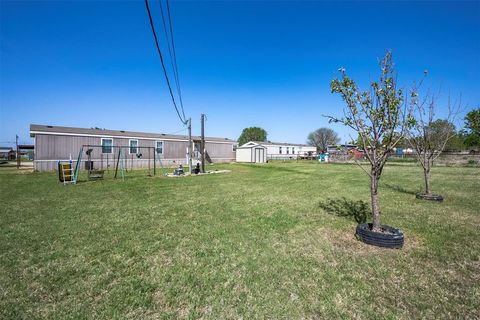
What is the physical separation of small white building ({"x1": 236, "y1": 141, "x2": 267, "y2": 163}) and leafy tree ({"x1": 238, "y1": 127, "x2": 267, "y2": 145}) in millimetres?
52932

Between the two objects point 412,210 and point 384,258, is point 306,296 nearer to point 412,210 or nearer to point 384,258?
point 384,258

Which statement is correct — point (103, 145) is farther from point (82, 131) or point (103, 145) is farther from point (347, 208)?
point (347, 208)

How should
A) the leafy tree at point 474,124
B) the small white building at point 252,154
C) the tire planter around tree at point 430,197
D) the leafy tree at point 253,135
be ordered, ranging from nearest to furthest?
the tire planter around tree at point 430,197 → the small white building at point 252,154 → the leafy tree at point 474,124 → the leafy tree at point 253,135

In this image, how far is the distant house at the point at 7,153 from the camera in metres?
42.5

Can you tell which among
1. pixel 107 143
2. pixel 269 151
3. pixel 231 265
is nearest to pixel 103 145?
pixel 107 143

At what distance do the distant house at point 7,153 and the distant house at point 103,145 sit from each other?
35.4 meters

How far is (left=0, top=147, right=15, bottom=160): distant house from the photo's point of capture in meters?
42.5

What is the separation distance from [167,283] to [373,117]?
4.61m

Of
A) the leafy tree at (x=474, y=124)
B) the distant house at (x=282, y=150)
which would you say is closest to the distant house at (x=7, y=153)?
the distant house at (x=282, y=150)

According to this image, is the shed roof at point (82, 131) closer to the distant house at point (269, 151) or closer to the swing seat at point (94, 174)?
the swing seat at point (94, 174)

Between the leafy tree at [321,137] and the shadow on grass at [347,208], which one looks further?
the leafy tree at [321,137]

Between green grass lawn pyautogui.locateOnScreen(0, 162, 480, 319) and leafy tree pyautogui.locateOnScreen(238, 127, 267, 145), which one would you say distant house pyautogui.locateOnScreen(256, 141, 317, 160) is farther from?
leafy tree pyautogui.locateOnScreen(238, 127, 267, 145)

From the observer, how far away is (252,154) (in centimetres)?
3369

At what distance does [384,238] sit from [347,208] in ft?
9.49
